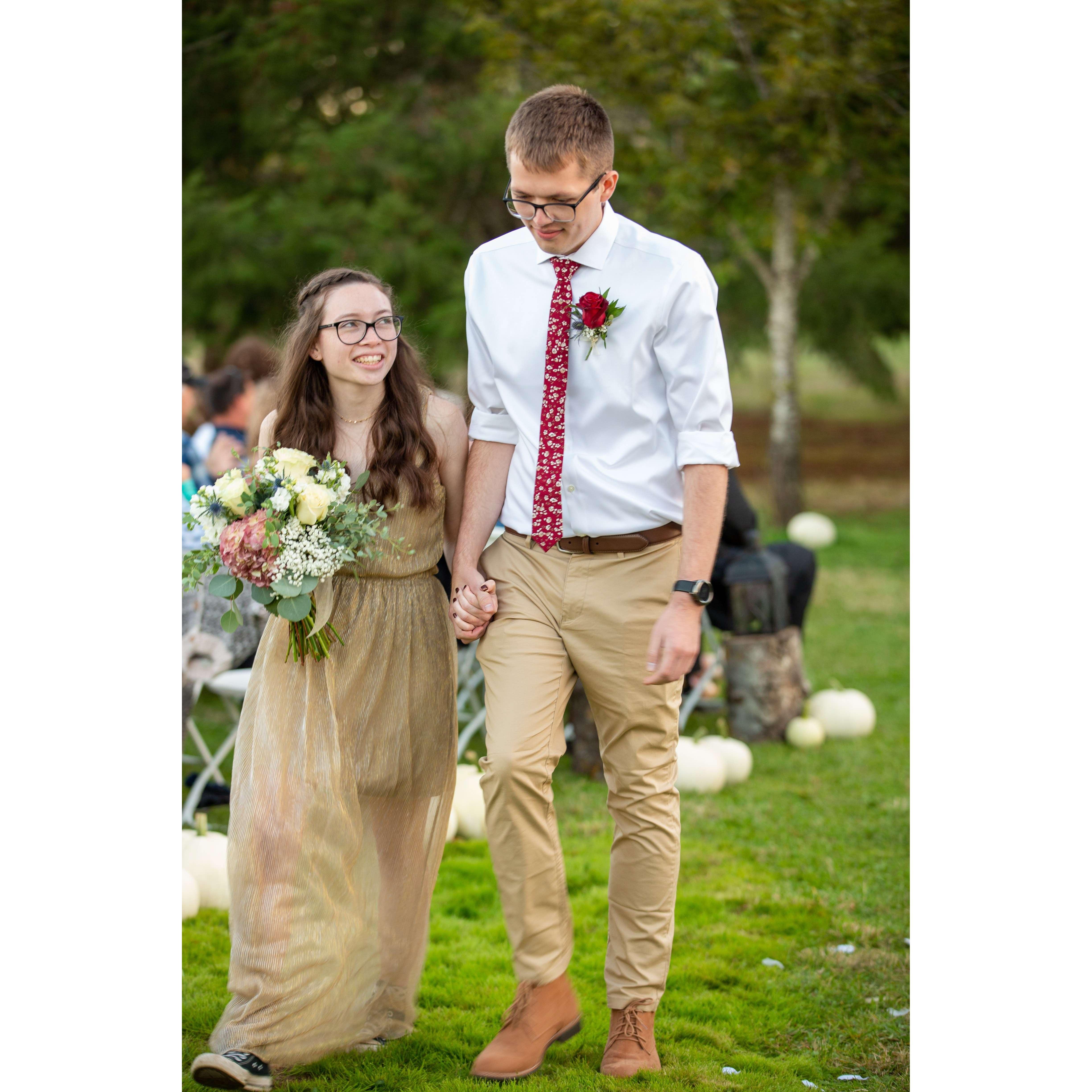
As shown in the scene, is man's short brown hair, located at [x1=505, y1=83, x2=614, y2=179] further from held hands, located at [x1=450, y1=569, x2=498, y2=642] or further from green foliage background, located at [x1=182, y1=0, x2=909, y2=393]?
green foliage background, located at [x1=182, y1=0, x2=909, y2=393]

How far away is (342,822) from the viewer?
3109 millimetres

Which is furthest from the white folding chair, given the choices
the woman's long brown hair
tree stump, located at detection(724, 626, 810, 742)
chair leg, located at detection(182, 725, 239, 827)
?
tree stump, located at detection(724, 626, 810, 742)

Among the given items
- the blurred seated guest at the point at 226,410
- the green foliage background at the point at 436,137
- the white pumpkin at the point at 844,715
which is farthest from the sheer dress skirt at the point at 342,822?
the green foliage background at the point at 436,137

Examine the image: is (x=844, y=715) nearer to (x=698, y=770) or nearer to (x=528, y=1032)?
(x=698, y=770)

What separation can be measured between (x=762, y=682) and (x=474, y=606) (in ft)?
12.9

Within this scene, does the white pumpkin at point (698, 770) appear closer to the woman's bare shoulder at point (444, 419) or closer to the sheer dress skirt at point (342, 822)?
the sheer dress skirt at point (342, 822)

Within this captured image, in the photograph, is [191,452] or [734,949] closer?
[734,949]

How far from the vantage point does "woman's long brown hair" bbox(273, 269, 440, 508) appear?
126 inches

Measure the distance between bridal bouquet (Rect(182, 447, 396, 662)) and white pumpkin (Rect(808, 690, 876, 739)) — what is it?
14.2 ft

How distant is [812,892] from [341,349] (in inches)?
106

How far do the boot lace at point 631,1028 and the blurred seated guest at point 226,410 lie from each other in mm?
4191

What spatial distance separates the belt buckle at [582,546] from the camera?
10.2ft

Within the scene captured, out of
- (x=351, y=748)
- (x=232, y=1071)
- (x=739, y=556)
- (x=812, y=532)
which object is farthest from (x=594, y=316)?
(x=812, y=532)
